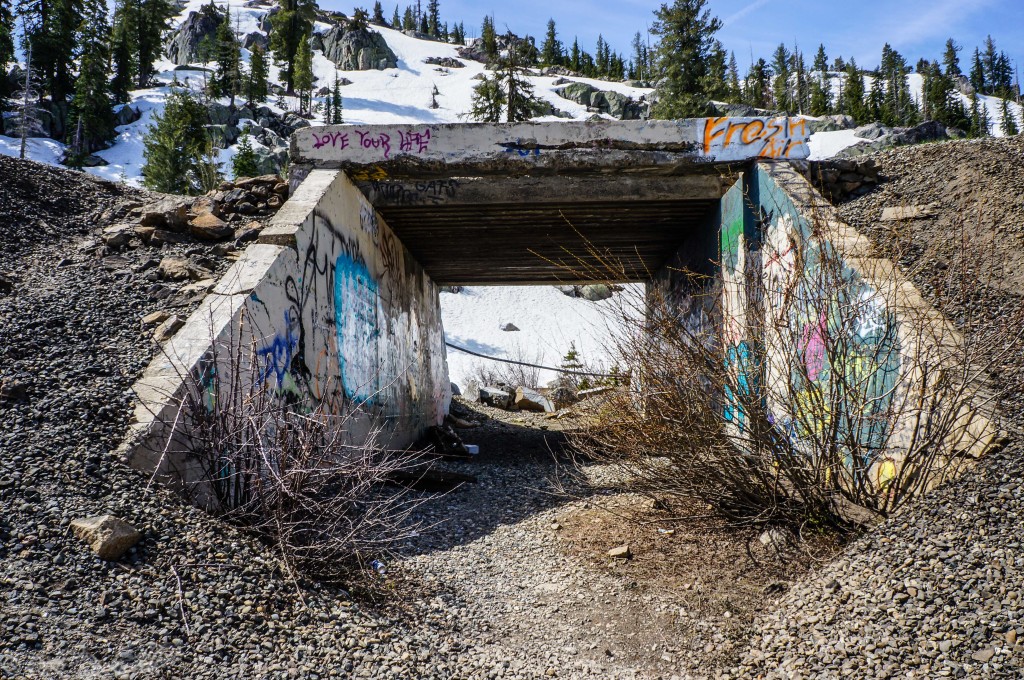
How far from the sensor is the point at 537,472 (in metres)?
7.59

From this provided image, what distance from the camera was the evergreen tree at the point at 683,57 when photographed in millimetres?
31312

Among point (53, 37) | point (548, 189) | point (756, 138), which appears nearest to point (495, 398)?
point (548, 189)

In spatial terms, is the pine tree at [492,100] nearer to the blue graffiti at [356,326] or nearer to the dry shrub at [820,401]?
the blue graffiti at [356,326]

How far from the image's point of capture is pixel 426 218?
813 centimetres

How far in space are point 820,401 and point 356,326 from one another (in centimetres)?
468

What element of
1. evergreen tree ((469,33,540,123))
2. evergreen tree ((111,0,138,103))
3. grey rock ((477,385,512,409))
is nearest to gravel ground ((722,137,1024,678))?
grey rock ((477,385,512,409))

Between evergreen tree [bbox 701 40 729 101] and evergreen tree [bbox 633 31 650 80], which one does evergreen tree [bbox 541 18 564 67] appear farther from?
evergreen tree [bbox 701 40 729 101]

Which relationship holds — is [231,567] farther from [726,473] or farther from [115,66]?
[115,66]

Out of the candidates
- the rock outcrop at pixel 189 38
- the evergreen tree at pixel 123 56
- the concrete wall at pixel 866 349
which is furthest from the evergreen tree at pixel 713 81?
the rock outcrop at pixel 189 38

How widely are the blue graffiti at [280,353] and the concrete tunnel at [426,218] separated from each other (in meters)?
0.02

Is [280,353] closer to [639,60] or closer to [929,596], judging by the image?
[929,596]

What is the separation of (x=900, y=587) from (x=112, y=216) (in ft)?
25.7

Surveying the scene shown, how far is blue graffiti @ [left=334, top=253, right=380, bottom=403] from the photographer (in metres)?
6.39

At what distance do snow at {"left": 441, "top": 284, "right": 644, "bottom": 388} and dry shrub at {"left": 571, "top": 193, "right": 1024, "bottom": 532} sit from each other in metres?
19.7
